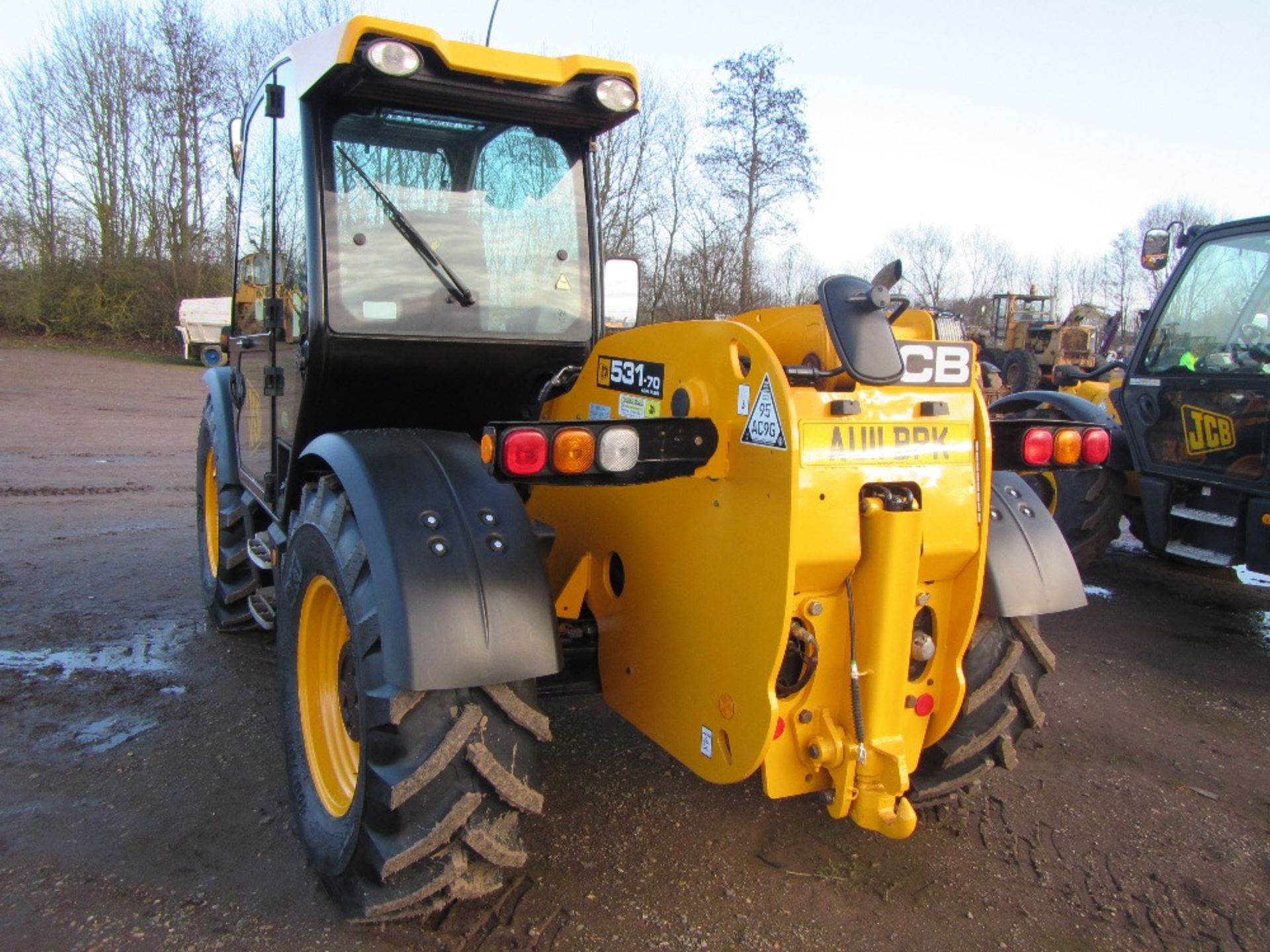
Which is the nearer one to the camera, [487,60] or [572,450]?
[572,450]

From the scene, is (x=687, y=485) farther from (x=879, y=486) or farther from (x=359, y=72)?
(x=359, y=72)

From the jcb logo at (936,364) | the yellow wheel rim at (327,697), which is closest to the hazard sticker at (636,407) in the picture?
the jcb logo at (936,364)

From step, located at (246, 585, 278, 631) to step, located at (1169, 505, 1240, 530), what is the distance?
16.6 ft

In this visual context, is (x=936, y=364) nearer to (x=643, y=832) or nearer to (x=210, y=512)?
(x=643, y=832)

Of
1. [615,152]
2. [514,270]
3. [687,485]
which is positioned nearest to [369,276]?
[514,270]

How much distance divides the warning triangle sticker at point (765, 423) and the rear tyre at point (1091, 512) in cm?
459

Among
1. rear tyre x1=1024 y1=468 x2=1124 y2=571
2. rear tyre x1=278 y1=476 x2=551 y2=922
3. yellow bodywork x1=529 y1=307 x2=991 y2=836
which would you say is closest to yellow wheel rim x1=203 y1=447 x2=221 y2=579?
rear tyre x1=278 y1=476 x2=551 y2=922

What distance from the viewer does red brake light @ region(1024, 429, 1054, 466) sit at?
271 centimetres

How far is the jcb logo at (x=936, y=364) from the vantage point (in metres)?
2.45

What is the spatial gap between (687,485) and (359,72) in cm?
162

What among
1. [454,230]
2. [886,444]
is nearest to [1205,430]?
[886,444]

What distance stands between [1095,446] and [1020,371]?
73.2 feet

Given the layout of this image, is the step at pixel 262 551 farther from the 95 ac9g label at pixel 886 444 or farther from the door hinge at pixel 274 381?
the 95 ac9g label at pixel 886 444

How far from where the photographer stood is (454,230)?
10.6ft
